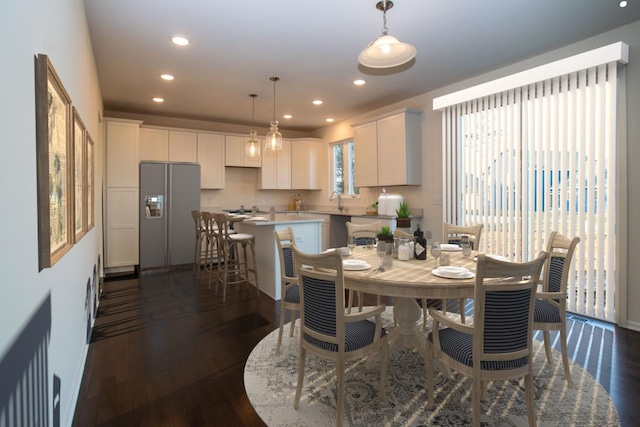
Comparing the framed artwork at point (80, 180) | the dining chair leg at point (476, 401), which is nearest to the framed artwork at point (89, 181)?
the framed artwork at point (80, 180)

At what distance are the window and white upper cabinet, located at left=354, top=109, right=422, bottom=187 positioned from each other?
0.84 m

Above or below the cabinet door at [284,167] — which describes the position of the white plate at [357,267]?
below

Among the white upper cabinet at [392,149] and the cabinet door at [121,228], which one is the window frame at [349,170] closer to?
the white upper cabinet at [392,149]

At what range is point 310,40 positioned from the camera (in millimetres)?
3346

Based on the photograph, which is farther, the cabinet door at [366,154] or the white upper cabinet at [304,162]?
the white upper cabinet at [304,162]

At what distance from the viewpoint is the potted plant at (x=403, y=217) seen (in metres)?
4.91

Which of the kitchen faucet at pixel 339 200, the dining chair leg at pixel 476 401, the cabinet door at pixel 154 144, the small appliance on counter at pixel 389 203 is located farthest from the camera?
the kitchen faucet at pixel 339 200

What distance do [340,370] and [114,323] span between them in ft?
8.59

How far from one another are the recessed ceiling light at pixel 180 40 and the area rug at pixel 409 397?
2921 millimetres

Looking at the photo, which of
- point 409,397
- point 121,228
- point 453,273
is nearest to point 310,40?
point 453,273

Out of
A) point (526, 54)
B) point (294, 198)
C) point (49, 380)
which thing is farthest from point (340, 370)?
point (294, 198)

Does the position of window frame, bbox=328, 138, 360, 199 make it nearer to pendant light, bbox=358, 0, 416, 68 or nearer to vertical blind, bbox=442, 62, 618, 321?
vertical blind, bbox=442, 62, 618, 321

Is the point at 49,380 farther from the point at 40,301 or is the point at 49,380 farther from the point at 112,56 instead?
the point at 112,56

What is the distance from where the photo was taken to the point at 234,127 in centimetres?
700
